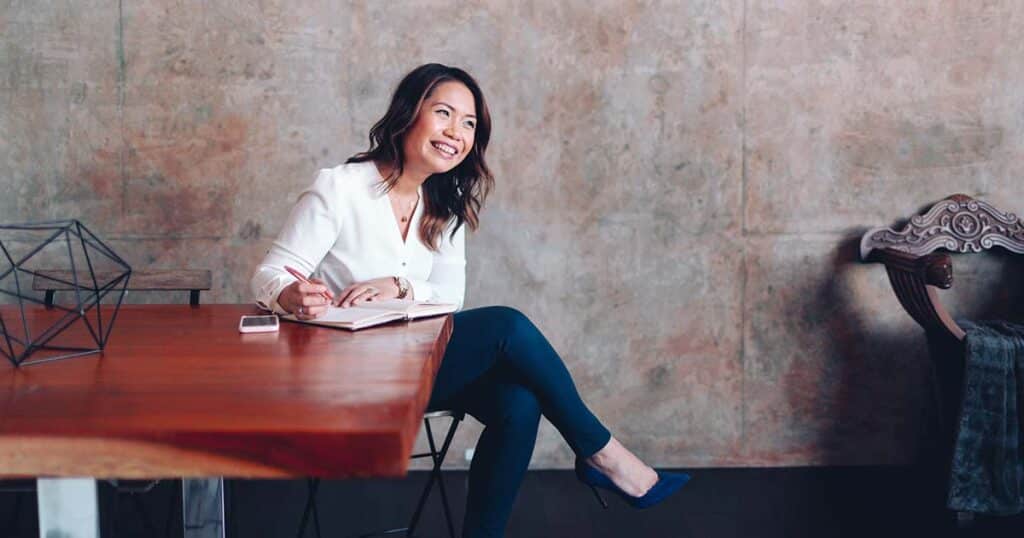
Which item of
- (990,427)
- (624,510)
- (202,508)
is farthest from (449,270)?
(990,427)

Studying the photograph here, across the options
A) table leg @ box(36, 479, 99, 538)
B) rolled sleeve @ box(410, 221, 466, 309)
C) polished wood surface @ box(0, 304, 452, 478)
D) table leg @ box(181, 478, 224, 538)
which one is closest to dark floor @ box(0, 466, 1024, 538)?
table leg @ box(181, 478, 224, 538)

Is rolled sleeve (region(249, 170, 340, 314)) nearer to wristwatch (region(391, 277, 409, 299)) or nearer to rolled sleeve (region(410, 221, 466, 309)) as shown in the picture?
wristwatch (region(391, 277, 409, 299))

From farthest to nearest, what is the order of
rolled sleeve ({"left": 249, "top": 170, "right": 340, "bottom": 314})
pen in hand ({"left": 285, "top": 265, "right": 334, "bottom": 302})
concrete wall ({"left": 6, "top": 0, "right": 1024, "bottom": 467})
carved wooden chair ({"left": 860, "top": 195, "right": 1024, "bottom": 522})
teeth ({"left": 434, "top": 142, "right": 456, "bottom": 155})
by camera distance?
1. concrete wall ({"left": 6, "top": 0, "right": 1024, "bottom": 467})
2. carved wooden chair ({"left": 860, "top": 195, "right": 1024, "bottom": 522})
3. teeth ({"left": 434, "top": 142, "right": 456, "bottom": 155})
4. rolled sleeve ({"left": 249, "top": 170, "right": 340, "bottom": 314})
5. pen in hand ({"left": 285, "top": 265, "right": 334, "bottom": 302})

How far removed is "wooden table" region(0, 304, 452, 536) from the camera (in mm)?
1158

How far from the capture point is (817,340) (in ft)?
13.1

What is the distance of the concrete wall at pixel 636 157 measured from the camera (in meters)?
3.81

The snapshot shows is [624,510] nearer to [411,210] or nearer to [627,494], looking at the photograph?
[627,494]

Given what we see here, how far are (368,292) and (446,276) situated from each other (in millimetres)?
438

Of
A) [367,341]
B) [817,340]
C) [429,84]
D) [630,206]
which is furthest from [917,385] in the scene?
[367,341]

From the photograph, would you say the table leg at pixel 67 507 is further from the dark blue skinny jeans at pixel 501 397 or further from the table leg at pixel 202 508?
the dark blue skinny jeans at pixel 501 397

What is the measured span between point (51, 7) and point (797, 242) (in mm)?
3159

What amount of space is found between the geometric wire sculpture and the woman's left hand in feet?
1.76

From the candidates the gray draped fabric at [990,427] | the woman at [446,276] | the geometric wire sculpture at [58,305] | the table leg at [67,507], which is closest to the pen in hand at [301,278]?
the woman at [446,276]

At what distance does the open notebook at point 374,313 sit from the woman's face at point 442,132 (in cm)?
56
